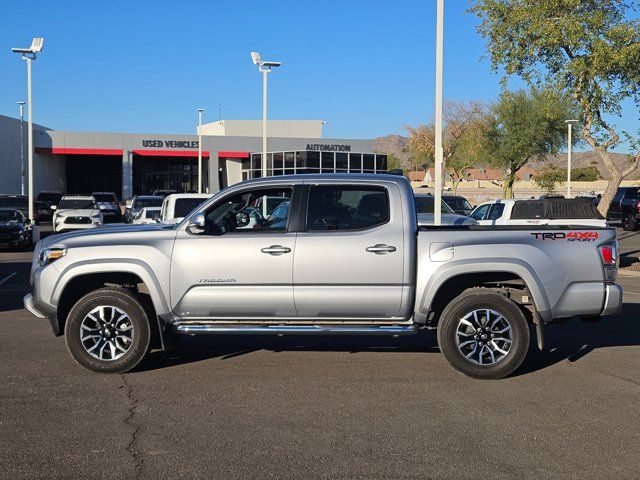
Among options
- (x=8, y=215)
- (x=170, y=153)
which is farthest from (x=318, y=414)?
(x=170, y=153)

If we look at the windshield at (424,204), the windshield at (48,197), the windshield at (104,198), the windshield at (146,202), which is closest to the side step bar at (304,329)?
the windshield at (424,204)

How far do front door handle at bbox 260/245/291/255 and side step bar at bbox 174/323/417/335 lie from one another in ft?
2.53

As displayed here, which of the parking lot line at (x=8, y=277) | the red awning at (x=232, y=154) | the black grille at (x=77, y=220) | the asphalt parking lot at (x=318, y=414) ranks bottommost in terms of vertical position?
the asphalt parking lot at (x=318, y=414)

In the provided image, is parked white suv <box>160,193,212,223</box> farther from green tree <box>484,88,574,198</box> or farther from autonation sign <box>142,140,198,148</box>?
autonation sign <box>142,140,198,148</box>

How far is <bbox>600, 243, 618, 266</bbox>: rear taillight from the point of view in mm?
7840

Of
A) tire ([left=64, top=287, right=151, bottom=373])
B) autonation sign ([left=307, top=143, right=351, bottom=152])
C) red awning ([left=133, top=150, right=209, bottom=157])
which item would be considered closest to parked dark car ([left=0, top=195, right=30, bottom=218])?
tire ([left=64, top=287, right=151, bottom=373])

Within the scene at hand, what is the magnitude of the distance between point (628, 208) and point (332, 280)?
102 ft

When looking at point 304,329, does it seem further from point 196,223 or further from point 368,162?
point 368,162

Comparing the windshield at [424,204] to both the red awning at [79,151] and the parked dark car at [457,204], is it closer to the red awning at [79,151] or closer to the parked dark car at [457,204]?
the parked dark car at [457,204]

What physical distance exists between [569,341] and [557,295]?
94.8 inches

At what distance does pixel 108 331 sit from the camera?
7922mm

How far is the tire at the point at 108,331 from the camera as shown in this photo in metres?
7.86

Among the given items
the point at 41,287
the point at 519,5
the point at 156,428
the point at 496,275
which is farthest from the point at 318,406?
the point at 519,5

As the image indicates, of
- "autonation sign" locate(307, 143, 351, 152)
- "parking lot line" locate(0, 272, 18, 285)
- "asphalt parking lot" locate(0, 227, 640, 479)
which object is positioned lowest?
"asphalt parking lot" locate(0, 227, 640, 479)
